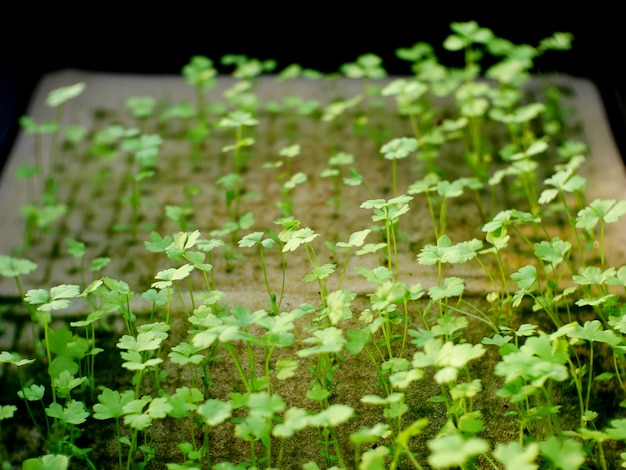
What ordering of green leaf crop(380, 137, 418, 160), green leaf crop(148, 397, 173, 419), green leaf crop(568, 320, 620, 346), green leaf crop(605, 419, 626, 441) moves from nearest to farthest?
green leaf crop(605, 419, 626, 441) < green leaf crop(148, 397, 173, 419) < green leaf crop(568, 320, 620, 346) < green leaf crop(380, 137, 418, 160)

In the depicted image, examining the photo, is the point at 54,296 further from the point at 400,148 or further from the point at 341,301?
the point at 400,148

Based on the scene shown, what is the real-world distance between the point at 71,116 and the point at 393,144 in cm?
203

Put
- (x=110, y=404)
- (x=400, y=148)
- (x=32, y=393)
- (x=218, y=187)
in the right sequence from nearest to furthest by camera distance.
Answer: (x=110, y=404), (x=32, y=393), (x=400, y=148), (x=218, y=187)

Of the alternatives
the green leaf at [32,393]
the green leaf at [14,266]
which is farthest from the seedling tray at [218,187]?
the green leaf at [32,393]

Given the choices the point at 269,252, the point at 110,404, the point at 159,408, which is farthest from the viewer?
the point at 269,252

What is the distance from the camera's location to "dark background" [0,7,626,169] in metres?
3.74

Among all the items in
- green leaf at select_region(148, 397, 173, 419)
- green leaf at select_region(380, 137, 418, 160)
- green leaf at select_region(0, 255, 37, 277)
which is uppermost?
green leaf at select_region(380, 137, 418, 160)

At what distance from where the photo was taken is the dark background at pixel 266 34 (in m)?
3.74

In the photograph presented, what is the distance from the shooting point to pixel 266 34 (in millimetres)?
→ 3998

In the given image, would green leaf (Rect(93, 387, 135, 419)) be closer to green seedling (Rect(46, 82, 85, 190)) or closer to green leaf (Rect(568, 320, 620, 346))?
green leaf (Rect(568, 320, 620, 346))

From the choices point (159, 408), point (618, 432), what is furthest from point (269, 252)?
point (618, 432)

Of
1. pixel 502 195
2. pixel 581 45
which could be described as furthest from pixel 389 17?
pixel 502 195

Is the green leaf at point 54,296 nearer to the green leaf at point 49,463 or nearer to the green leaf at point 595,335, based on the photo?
the green leaf at point 49,463

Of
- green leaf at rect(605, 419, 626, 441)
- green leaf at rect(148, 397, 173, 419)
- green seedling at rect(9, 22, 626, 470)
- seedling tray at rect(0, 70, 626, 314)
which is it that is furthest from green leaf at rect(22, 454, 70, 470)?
green leaf at rect(605, 419, 626, 441)
